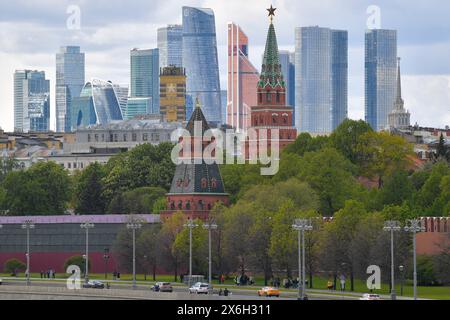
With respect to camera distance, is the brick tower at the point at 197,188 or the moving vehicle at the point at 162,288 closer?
the moving vehicle at the point at 162,288

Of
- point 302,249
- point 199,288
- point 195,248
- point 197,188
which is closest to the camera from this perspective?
point 199,288

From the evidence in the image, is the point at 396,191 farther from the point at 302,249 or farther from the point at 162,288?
the point at 162,288

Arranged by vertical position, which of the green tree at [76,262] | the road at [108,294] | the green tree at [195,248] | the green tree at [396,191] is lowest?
the road at [108,294]

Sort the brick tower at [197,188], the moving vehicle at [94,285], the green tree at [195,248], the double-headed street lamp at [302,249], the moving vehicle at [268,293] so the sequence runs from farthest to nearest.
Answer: the brick tower at [197,188] < the green tree at [195,248] < the moving vehicle at [94,285] < the double-headed street lamp at [302,249] < the moving vehicle at [268,293]

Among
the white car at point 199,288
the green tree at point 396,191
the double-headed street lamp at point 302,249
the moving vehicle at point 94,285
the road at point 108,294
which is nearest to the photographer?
the road at point 108,294

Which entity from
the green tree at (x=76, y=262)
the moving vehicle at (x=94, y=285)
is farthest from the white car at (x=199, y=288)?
the green tree at (x=76, y=262)

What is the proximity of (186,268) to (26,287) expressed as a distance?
3523 cm

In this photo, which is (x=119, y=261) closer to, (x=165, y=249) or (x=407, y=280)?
(x=165, y=249)

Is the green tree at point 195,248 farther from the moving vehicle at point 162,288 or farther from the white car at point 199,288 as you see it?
the white car at point 199,288

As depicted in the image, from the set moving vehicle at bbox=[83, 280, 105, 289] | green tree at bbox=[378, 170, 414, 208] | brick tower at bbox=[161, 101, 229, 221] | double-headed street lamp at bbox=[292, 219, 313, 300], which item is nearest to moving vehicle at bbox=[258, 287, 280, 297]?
double-headed street lamp at bbox=[292, 219, 313, 300]

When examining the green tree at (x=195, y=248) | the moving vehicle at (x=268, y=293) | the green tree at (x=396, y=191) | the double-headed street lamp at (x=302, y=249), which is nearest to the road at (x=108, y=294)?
the moving vehicle at (x=268, y=293)

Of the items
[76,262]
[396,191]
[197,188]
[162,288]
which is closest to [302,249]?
[162,288]

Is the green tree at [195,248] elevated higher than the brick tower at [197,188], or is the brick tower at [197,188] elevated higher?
the brick tower at [197,188]

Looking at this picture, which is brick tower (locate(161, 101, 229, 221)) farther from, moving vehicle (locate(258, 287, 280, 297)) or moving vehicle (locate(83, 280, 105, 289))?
moving vehicle (locate(258, 287, 280, 297))
